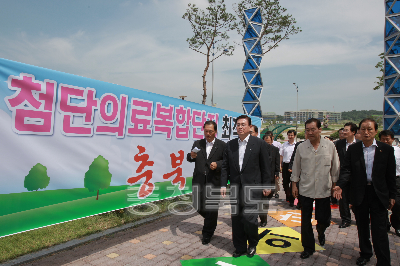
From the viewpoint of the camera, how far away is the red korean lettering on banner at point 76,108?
3787 millimetres

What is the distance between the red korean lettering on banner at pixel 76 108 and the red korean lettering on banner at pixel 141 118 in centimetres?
A: 79

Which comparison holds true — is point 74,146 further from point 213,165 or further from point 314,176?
point 314,176

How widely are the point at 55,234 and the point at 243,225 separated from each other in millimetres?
3092

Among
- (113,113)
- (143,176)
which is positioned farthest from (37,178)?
(143,176)

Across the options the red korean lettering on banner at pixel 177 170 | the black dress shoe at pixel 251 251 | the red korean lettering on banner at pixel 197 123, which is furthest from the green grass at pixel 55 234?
the black dress shoe at pixel 251 251

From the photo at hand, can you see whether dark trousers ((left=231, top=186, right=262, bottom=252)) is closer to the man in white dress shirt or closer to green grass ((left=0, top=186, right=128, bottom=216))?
green grass ((left=0, top=186, right=128, bottom=216))

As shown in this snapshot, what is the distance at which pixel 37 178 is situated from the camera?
354 centimetres

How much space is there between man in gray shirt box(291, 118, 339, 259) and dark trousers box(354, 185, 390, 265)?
0.47 meters

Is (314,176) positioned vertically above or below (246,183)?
above

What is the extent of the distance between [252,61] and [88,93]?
17307mm

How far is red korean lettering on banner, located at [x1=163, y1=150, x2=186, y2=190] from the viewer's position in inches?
234

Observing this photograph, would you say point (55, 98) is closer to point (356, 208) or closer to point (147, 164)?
point (147, 164)

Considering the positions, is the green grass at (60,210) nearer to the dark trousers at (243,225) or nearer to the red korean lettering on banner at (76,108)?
the red korean lettering on banner at (76,108)

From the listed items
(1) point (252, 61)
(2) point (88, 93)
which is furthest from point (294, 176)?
(1) point (252, 61)
